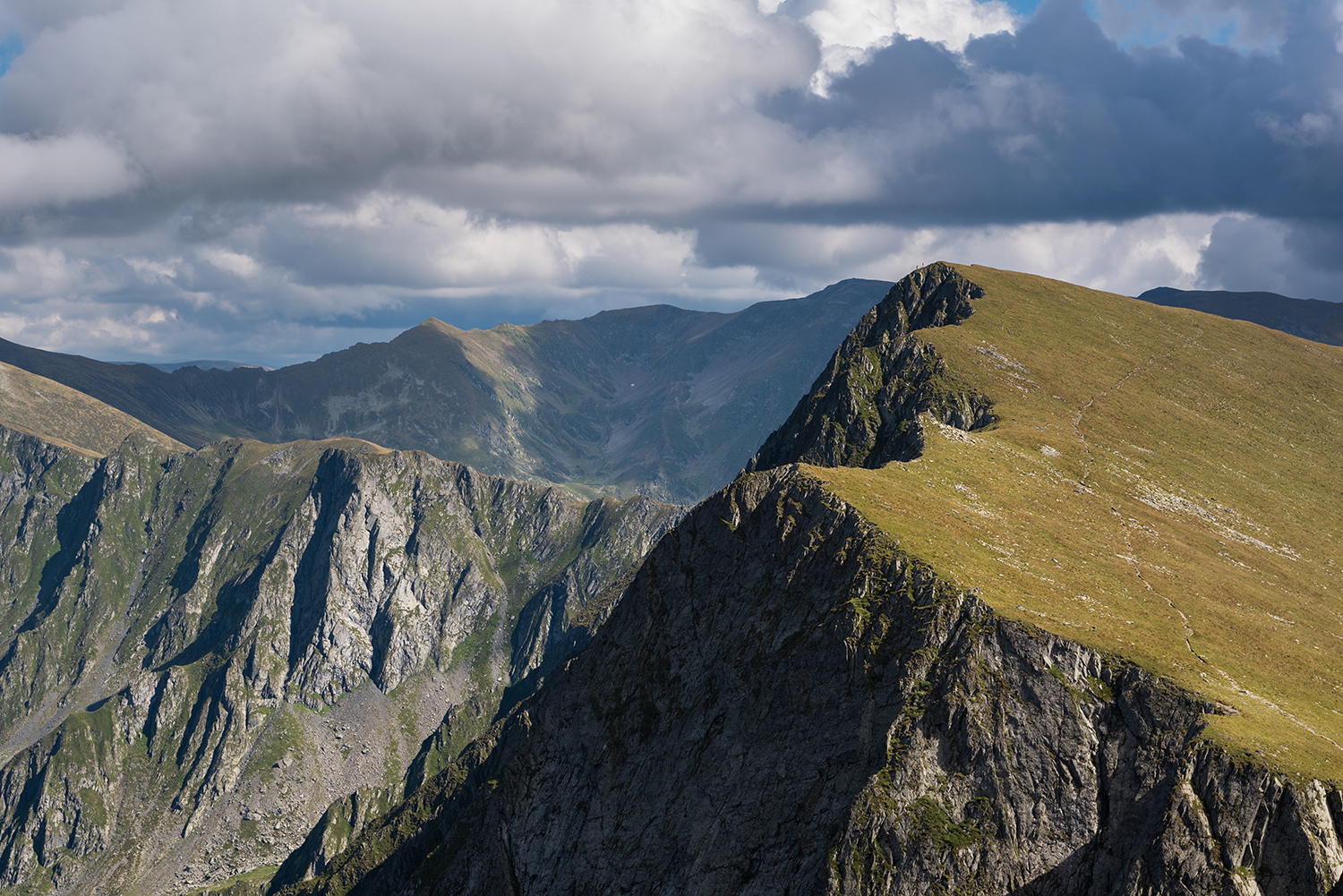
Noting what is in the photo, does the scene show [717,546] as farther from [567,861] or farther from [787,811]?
[567,861]

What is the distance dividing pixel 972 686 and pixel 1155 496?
6304 cm

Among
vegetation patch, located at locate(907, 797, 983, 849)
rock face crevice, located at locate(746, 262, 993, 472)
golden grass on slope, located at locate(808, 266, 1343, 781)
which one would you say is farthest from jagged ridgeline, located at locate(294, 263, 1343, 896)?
rock face crevice, located at locate(746, 262, 993, 472)

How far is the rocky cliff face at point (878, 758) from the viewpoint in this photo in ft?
163

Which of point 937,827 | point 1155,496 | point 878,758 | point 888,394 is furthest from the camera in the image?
point 888,394

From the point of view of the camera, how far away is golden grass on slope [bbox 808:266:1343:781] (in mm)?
62125

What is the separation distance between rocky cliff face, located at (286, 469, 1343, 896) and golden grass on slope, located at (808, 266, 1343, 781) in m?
3.23

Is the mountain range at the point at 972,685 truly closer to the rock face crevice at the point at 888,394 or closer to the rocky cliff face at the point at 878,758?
the rocky cliff face at the point at 878,758

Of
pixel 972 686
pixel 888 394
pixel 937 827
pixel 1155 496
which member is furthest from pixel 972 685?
pixel 888 394

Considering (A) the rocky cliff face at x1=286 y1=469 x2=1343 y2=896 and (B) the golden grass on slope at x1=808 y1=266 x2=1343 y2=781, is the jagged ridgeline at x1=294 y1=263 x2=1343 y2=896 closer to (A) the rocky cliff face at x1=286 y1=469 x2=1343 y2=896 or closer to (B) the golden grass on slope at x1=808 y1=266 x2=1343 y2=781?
(A) the rocky cliff face at x1=286 y1=469 x2=1343 y2=896

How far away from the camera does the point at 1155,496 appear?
106 metres

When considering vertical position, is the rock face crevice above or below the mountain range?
above

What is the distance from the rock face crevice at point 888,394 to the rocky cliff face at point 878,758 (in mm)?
36655

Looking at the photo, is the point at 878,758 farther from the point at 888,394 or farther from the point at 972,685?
the point at 888,394

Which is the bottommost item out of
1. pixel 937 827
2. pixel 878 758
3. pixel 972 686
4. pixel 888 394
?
pixel 937 827
